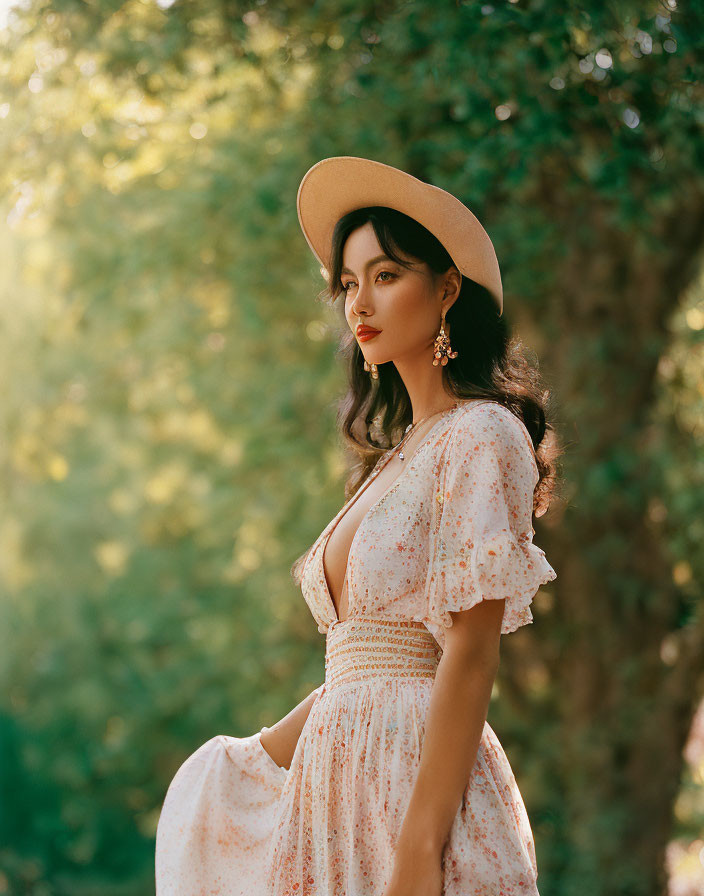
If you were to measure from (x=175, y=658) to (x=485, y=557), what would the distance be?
10.5 metres

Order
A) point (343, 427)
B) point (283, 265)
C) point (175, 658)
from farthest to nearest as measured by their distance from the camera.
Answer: point (175, 658), point (283, 265), point (343, 427)

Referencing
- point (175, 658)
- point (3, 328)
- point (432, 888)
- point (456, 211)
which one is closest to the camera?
point (432, 888)

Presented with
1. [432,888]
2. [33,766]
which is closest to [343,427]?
[432,888]

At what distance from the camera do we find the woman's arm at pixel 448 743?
5.60 feet

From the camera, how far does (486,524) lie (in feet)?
5.91

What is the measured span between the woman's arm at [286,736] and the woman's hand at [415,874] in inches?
18.8

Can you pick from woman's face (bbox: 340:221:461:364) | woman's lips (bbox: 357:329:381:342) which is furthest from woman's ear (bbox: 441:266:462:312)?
woman's lips (bbox: 357:329:381:342)

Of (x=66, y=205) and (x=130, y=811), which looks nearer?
(x=66, y=205)

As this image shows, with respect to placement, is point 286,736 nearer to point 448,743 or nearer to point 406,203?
point 448,743

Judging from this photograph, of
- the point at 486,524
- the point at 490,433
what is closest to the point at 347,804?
the point at 486,524

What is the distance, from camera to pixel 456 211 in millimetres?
2021

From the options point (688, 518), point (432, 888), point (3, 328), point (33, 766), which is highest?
point (3, 328)

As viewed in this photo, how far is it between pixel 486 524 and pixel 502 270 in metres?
3.70

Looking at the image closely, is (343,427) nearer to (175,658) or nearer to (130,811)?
(175,658)
